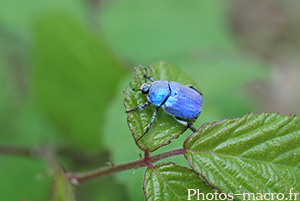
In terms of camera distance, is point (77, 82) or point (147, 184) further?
point (77, 82)

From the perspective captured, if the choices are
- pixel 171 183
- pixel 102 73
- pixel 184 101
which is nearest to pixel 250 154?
pixel 171 183

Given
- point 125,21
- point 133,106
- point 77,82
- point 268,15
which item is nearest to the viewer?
point 133,106

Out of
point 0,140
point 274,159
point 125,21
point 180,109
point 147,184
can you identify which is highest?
point 125,21

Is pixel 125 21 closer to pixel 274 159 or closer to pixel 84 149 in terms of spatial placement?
pixel 84 149

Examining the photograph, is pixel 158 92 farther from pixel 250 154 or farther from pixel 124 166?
pixel 250 154

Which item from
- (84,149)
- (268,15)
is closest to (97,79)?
(84,149)

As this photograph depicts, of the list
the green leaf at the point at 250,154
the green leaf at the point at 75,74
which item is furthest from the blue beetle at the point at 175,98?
the green leaf at the point at 75,74

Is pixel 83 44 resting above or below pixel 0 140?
above

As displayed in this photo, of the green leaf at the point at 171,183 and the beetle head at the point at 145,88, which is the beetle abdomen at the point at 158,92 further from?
the green leaf at the point at 171,183
